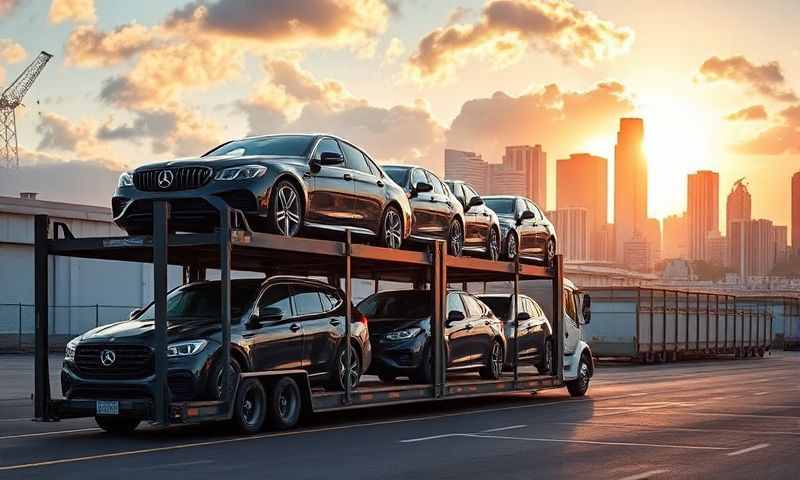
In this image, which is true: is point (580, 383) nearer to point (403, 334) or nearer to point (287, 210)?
point (403, 334)

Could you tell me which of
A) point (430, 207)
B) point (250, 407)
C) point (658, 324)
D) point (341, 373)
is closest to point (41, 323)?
point (250, 407)

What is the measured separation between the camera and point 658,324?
1934 inches

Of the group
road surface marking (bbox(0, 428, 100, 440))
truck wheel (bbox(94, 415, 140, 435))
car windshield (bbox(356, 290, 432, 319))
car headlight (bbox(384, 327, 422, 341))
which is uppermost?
car windshield (bbox(356, 290, 432, 319))

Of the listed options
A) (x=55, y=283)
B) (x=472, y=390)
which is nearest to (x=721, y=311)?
(x=55, y=283)

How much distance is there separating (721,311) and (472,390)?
130 feet

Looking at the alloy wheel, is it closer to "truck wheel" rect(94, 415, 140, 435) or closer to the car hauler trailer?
"truck wheel" rect(94, 415, 140, 435)

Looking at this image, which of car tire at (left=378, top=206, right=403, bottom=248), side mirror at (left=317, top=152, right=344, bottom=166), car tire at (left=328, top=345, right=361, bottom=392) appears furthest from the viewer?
car tire at (left=378, top=206, right=403, bottom=248)

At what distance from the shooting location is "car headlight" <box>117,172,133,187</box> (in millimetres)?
15241

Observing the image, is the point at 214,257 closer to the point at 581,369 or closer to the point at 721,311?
the point at 581,369

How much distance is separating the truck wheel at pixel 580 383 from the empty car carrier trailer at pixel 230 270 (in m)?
3.43

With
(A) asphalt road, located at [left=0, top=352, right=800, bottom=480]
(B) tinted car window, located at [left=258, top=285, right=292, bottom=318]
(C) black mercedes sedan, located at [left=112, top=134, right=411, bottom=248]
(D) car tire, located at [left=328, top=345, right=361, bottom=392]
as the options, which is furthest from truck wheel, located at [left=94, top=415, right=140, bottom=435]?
(D) car tire, located at [left=328, top=345, right=361, bottom=392]

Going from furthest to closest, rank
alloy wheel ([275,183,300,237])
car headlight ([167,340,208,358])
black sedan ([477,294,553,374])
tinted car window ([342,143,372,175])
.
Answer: black sedan ([477,294,553,374])
tinted car window ([342,143,372,175])
alloy wheel ([275,183,300,237])
car headlight ([167,340,208,358])

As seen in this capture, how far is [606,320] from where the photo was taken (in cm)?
4822

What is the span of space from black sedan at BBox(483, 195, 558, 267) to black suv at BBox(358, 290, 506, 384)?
2.33 m
